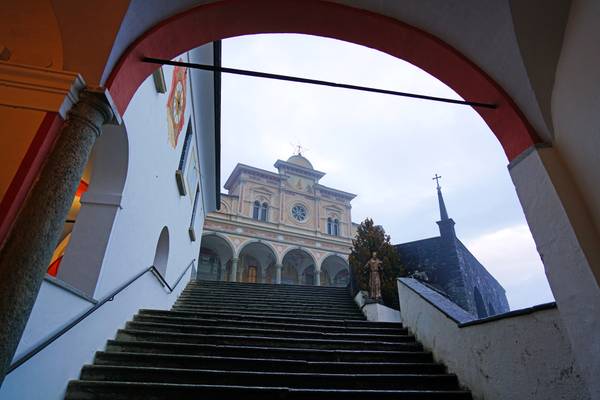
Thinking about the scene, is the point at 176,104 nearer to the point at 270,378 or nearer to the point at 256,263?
the point at 270,378

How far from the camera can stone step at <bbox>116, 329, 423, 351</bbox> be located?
168 inches

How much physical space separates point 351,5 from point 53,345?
3752 mm

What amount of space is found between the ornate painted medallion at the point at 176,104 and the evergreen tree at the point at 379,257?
19.6ft

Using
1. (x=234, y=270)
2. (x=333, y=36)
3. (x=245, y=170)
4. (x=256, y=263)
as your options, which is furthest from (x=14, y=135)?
(x=245, y=170)

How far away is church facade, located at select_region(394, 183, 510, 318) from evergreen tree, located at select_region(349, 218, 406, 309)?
56 cm

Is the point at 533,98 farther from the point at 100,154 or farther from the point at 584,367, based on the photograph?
the point at 100,154

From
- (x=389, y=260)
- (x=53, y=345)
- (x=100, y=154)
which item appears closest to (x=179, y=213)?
(x=100, y=154)

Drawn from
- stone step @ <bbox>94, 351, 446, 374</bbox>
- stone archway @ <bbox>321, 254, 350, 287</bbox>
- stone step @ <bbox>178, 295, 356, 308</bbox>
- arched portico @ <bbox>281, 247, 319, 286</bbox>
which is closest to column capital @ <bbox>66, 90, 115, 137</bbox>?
stone step @ <bbox>94, 351, 446, 374</bbox>

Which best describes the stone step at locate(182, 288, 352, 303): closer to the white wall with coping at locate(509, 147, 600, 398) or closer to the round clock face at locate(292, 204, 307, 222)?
the white wall with coping at locate(509, 147, 600, 398)

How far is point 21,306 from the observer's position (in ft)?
4.98

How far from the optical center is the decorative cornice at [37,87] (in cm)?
195

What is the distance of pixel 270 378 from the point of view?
11.3ft

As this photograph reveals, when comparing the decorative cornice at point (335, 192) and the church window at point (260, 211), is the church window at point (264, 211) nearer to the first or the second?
the church window at point (260, 211)

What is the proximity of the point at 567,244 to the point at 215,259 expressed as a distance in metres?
20.5
